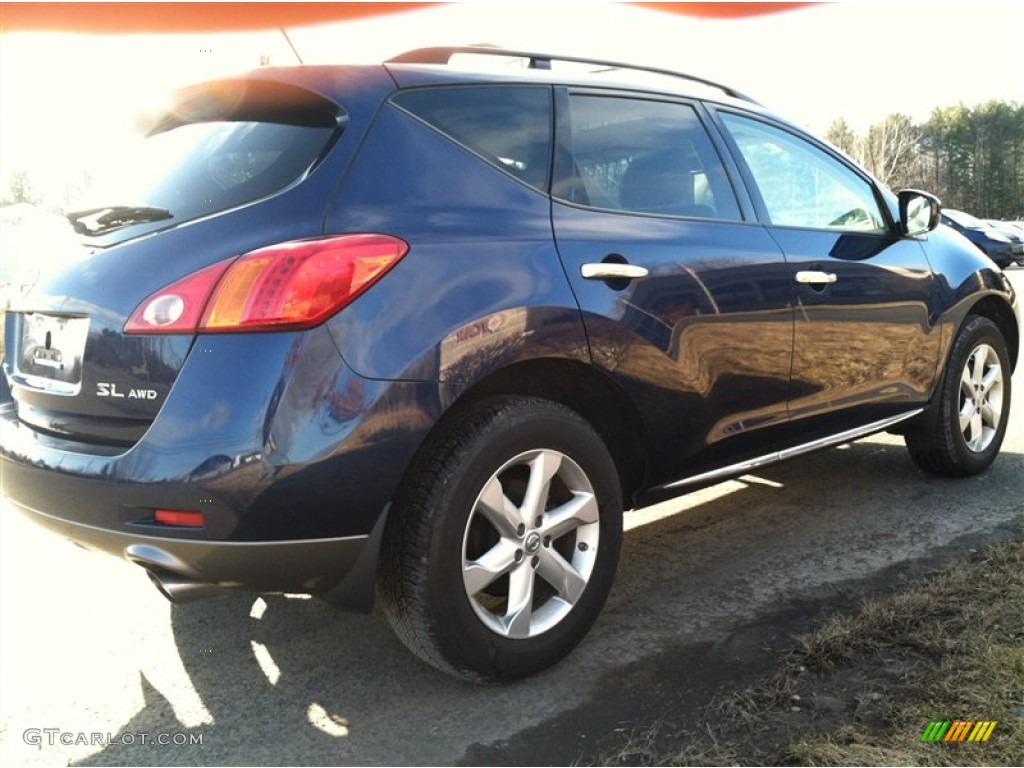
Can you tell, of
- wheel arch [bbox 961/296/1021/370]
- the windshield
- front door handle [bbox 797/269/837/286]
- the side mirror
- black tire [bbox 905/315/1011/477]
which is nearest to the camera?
front door handle [bbox 797/269/837/286]

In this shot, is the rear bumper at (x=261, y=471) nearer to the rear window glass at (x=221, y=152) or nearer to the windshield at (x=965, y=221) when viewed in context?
the rear window glass at (x=221, y=152)

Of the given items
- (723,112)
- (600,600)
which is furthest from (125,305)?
(723,112)

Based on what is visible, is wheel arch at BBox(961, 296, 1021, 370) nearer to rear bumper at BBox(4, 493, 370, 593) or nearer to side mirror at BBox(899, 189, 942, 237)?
side mirror at BBox(899, 189, 942, 237)

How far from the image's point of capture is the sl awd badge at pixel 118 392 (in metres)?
2.27

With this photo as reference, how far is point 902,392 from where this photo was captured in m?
4.20

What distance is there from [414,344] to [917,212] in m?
3.01

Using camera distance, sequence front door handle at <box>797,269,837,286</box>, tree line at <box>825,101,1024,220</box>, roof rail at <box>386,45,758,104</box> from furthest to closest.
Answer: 1. tree line at <box>825,101,1024,220</box>
2. front door handle at <box>797,269,837,286</box>
3. roof rail at <box>386,45,758,104</box>

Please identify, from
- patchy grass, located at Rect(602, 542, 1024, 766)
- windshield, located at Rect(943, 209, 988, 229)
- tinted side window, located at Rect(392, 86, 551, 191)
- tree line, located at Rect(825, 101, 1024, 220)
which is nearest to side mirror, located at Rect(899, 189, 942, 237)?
patchy grass, located at Rect(602, 542, 1024, 766)

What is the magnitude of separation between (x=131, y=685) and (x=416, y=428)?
1221mm

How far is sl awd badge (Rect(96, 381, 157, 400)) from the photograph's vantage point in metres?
2.27

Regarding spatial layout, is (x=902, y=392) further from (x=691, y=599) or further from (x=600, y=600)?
(x=600, y=600)

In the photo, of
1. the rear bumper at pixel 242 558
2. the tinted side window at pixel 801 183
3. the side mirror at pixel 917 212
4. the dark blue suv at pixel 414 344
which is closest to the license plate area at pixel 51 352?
the dark blue suv at pixel 414 344

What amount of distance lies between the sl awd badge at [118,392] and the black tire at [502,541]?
0.65 m

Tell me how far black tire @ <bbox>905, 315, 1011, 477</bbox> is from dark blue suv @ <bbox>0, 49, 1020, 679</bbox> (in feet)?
4.45
